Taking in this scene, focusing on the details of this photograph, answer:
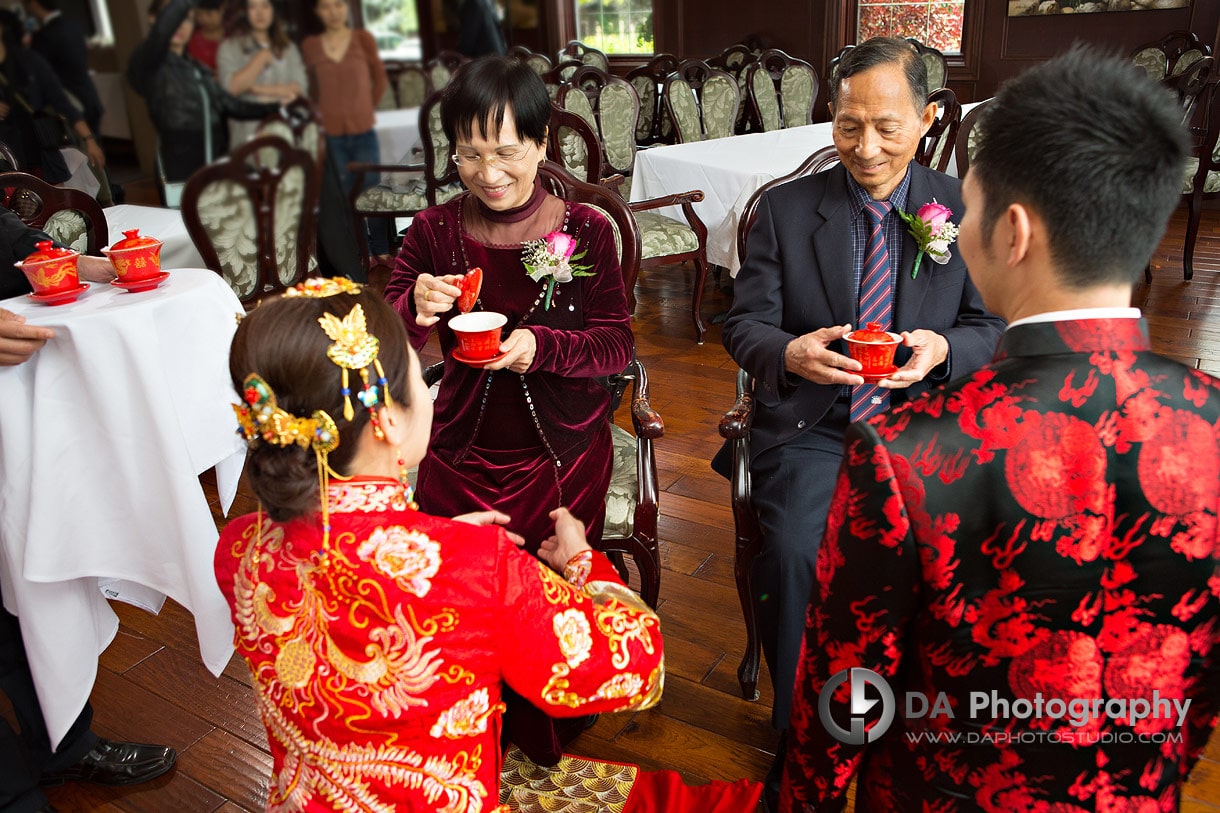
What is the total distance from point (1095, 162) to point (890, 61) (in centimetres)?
97

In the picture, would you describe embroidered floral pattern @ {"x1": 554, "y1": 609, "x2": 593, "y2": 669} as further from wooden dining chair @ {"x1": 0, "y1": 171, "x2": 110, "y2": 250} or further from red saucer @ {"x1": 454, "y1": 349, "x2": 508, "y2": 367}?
wooden dining chair @ {"x1": 0, "y1": 171, "x2": 110, "y2": 250}

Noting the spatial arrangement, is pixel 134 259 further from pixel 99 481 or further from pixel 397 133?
pixel 397 133

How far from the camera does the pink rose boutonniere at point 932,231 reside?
168cm

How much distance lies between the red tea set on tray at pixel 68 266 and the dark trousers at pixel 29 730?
2.19 feet

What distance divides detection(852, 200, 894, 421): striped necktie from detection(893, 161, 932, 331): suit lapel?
0.06 ft

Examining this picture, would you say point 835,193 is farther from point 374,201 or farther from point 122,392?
point 122,392

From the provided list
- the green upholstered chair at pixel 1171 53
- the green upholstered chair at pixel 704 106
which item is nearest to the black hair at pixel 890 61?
the green upholstered chair at pixel 704 106

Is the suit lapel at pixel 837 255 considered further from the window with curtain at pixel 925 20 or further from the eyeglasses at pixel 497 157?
the window with curtain at pixel 925 20

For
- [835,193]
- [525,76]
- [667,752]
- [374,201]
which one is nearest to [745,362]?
[835,193]

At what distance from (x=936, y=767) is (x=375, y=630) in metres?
0.65

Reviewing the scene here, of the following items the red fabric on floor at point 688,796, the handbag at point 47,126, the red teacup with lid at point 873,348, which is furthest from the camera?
the red fabric on floor at point 688,796

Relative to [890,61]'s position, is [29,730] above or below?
below

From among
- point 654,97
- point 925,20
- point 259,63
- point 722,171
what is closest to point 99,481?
A: point 259,63

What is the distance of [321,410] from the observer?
907 mm
